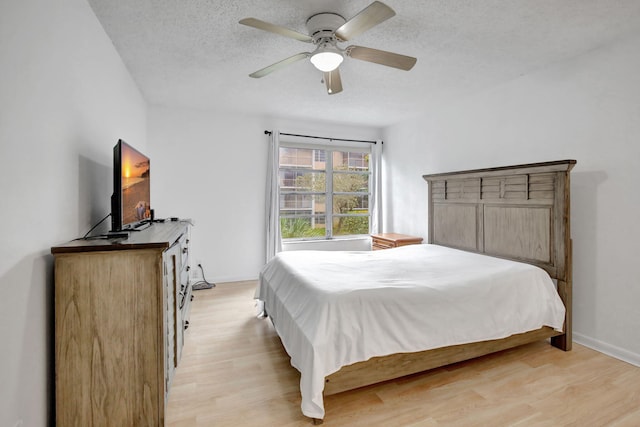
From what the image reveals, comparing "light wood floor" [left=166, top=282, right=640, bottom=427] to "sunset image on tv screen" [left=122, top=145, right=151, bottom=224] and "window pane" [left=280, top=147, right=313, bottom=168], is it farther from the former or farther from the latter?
"window pane" [left=280, top=147, right=313, bottom=168]

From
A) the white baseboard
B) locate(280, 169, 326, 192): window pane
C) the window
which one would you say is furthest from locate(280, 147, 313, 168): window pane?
the white baseboard

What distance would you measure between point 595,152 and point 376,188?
3.10 meters

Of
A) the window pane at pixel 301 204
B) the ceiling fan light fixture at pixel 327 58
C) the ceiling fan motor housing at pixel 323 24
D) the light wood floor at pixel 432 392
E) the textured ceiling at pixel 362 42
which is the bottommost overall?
the light wood floor at pixel 432 392

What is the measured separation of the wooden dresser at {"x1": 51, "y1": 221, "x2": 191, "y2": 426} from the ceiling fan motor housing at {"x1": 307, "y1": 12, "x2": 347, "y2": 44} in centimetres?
172

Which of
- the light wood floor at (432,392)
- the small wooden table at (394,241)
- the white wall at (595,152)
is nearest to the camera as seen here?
the light wood floor at (432,392)

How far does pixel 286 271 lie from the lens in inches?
104

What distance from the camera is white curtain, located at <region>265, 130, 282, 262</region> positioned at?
467cm

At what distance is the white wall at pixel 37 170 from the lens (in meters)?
1.23

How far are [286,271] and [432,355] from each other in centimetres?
126

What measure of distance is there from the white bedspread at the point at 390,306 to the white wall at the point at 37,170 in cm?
127

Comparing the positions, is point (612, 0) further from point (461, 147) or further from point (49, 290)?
point (49, 290)

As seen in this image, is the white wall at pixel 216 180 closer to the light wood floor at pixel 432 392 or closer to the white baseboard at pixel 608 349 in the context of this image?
the light wood floor at pixel 432 392

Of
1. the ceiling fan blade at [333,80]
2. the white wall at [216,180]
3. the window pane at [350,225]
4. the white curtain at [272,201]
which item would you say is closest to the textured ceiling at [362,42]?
the ceiling fan blade at [333,80]

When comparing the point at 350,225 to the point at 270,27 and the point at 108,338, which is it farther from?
the point at 108,338
